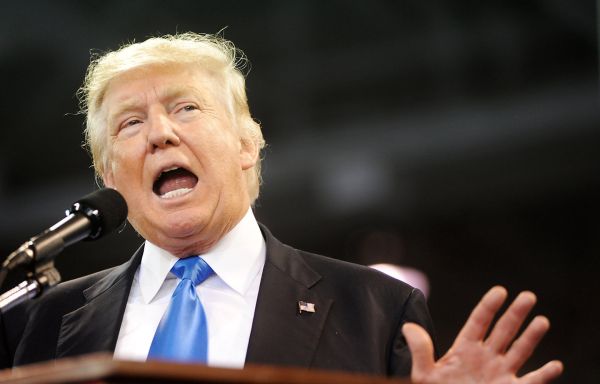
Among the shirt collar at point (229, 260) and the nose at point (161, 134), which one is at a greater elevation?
the nose at point (161, 134)

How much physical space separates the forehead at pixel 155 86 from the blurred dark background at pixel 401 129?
3.53 ft

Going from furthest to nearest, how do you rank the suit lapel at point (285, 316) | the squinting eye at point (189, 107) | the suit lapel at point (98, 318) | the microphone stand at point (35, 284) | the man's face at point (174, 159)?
the squinting eye at point (189, 107) → the man's face at point (174, 159) → the suit lapel at point (98, 318) → the suit lapel at point (285, 316) → the microphone stand at point (35, 284)

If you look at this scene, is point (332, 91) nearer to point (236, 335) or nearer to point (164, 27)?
point (164, 27)

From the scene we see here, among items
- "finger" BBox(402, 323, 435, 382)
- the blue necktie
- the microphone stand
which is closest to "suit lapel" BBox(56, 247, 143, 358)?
the blue necktie

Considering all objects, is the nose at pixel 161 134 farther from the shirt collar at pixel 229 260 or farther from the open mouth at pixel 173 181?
the shirt collar at pixel 229 260

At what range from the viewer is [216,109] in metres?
2.33

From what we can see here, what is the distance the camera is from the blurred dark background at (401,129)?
3432 mm

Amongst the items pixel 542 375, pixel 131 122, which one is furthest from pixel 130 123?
pixel 542 375

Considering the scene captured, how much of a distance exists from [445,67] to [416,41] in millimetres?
151

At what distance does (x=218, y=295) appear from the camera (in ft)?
6.87

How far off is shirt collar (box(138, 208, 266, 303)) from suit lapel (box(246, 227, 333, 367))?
0.05m

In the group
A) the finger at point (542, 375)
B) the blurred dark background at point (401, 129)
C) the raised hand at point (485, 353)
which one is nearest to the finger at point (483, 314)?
the raised hand at point (485, 353)

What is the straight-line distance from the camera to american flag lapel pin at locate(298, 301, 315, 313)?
203cm

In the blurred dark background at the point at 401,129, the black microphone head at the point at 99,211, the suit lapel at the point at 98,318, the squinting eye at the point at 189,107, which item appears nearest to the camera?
the black microphone head at the point at 99,211
